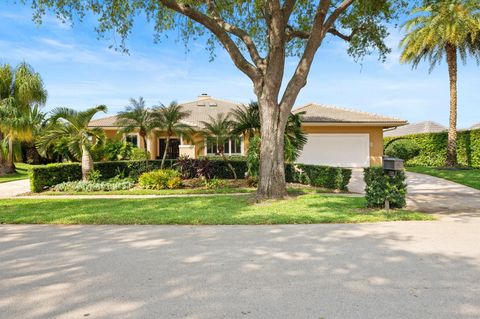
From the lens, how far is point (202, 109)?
999 inches

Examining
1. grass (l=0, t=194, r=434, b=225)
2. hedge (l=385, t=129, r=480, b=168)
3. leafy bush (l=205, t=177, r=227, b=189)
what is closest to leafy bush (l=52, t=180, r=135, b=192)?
grass (l=0, t=194, r=434, b=225)

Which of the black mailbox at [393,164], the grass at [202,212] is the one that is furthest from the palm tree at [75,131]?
the black mailbox at [393,164]

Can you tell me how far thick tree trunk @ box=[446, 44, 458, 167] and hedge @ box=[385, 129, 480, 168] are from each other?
155 cm

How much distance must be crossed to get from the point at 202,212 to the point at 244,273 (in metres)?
4.17

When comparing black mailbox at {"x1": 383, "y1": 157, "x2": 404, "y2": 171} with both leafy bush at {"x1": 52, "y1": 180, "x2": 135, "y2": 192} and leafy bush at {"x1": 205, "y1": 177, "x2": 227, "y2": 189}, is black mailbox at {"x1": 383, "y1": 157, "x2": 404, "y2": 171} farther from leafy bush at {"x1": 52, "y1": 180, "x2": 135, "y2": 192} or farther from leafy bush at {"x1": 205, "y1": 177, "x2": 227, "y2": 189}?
leafy bush at {"x1": 52, "y1": 180, "x2": 135, "y2": 192}

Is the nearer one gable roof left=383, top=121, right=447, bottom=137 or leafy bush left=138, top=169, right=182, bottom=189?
leafy bush left=138, top=169, right=182, bottom=189

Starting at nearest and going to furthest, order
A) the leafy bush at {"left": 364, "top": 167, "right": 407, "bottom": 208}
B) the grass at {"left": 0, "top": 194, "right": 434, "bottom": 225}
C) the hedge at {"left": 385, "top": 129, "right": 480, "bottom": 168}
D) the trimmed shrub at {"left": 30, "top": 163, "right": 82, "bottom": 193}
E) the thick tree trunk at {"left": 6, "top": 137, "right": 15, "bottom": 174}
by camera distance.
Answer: the grass at {"left": 0, "top": 194, "right": 434, "bottom": 225} → the leafy bush at {"left": 364, "top": 167, "right": 407, "bottom": 208} → the trimmed shrub at {"left": 30, "top": 163, "right": 82, "bottom": 193} → the hedge at {"left": 385, "top": 129, "right": 480, "bottom": 168} → the thick tree trunk at {"left": 6, "top": 137, "right": 15, "bottom": 174}

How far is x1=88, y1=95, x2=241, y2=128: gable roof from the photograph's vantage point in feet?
72.7

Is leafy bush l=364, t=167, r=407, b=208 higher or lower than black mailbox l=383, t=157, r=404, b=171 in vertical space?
lower

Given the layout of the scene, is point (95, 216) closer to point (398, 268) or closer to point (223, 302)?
point (223, 302)

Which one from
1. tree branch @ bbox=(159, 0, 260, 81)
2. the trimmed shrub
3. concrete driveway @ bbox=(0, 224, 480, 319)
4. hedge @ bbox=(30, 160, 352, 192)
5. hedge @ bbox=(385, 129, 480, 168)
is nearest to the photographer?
concrete driveway @ bbox=(0, 224, 480, 319)


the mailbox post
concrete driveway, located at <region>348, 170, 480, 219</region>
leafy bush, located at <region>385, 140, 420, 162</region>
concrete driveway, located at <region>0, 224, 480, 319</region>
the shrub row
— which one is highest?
leafy bush, located at <region>385, 140, 420, 162</region>

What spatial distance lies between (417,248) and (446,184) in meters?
10.3

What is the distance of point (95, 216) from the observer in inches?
300
